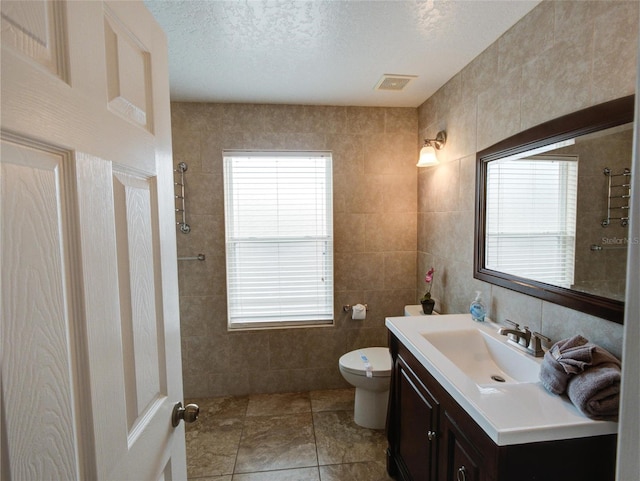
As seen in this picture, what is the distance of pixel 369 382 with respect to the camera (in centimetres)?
208

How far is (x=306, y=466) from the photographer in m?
1.89

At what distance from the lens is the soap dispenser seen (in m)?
1.73

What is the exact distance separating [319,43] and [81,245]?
1.65m

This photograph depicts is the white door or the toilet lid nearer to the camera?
the white door

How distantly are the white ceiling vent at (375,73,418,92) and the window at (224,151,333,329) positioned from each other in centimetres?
68

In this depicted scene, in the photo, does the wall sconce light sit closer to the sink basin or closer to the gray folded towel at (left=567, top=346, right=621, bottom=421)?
the sink basin

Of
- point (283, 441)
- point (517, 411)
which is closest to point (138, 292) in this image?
point (517, 411)

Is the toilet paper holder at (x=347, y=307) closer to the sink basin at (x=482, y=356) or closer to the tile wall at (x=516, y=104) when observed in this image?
the tile wall at (x=516, y=104)

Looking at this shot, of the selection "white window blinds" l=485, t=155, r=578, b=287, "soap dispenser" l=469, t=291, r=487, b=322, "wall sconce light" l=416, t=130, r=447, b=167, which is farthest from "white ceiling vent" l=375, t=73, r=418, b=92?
"soap dispenser" l=469, t=291, r=487, b=322

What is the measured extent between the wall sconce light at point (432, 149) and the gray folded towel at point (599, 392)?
1.58 metres

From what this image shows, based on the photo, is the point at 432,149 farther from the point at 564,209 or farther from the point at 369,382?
the point at 369,382

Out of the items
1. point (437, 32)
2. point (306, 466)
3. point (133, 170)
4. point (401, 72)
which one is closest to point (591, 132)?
point (437, 32)

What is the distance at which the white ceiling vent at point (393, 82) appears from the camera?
6.78 ft

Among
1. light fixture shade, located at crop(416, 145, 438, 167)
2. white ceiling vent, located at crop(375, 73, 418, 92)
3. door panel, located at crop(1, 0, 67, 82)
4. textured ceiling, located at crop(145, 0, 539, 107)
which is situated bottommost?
door panel, located at crop(1, 0, 67, 82)
